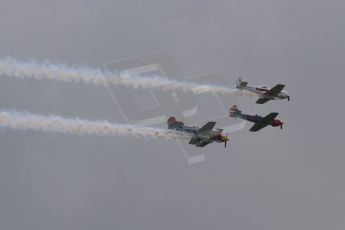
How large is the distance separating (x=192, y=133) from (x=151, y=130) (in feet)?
15.5

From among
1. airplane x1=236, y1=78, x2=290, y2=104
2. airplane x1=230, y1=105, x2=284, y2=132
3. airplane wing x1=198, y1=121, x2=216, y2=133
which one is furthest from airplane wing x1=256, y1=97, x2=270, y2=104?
airplane wing x1=198, y1=121, x2=216, y2=133

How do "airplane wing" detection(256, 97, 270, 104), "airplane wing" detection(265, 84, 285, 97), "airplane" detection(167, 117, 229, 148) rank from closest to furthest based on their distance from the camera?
"airplane" detection(167, 117, 229, 148)
"airplane wing" detection(256, 97, 270, 104)
"airplane wing" detection(265, 84, 285, 97)

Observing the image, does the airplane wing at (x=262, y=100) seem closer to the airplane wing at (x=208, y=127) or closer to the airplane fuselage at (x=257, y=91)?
the airplane fuselage at (x=257, y=91)

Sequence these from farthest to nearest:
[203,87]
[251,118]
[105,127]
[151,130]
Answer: [251,118], [203,87], [151,130], [105,127]

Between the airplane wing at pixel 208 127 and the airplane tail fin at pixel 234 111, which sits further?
the airplane tail fin at pixel 234 111

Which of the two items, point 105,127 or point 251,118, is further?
point 251,118

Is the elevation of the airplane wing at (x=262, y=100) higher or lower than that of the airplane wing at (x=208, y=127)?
lower

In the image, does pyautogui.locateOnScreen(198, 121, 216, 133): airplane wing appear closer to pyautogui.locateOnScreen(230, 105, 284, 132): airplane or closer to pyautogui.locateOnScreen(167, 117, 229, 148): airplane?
pyautogui.locateOnScreen(167, 117, 229, 148): airplane

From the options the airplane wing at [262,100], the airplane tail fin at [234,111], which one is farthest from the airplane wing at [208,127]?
the airplane wing at [262,100]

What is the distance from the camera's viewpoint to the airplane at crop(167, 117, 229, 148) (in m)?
71.4

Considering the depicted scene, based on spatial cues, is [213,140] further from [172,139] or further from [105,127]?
[105,127]

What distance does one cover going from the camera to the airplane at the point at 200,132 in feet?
234

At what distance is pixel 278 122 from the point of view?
79.4 metres

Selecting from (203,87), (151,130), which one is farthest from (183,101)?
(151,130)
